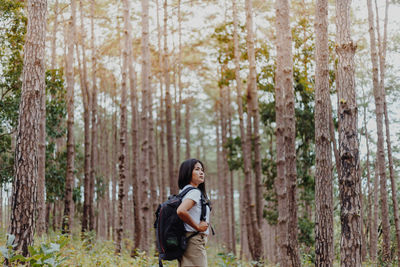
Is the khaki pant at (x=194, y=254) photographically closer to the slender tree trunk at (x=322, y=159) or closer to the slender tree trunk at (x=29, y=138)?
the slender tree trunk at (x=29, y=138)

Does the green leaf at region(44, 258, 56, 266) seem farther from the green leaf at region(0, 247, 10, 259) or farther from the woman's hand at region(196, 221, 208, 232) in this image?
the woman's hand at region(196, 221, 208, 232)

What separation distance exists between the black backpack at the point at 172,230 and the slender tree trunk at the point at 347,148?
8.75 ft

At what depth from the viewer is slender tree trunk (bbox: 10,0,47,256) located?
576 centimetres

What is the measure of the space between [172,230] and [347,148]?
3.00 m

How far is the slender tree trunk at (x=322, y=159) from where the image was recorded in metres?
7.00

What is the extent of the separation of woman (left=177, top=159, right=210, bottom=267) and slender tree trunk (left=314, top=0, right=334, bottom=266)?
3.41 metres

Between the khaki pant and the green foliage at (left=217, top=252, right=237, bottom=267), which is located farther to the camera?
the green foliage at (left=217, top=252, right=237, bottom=267)

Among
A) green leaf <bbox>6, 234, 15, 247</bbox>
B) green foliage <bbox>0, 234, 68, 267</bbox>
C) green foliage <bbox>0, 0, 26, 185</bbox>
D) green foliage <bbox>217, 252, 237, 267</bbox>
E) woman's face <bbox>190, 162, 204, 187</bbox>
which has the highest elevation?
green foliage <bbox>0, 0, 26, 185</bbox>

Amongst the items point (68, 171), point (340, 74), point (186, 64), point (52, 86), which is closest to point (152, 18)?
point (186, 64)

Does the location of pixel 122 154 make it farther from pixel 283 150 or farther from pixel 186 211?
pixel 186 211

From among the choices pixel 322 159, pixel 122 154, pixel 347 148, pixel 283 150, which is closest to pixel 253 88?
pixel 283 150

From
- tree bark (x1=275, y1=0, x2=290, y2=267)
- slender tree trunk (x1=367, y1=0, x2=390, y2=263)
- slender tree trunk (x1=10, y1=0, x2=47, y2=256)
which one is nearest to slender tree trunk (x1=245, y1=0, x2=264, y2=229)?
tree bark (x1=275, y1=0, x2=290, y2=267)

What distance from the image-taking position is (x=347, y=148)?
5922mm

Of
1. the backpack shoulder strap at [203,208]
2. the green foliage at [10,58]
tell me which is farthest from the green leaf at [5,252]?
the green foliage at [10,58]
